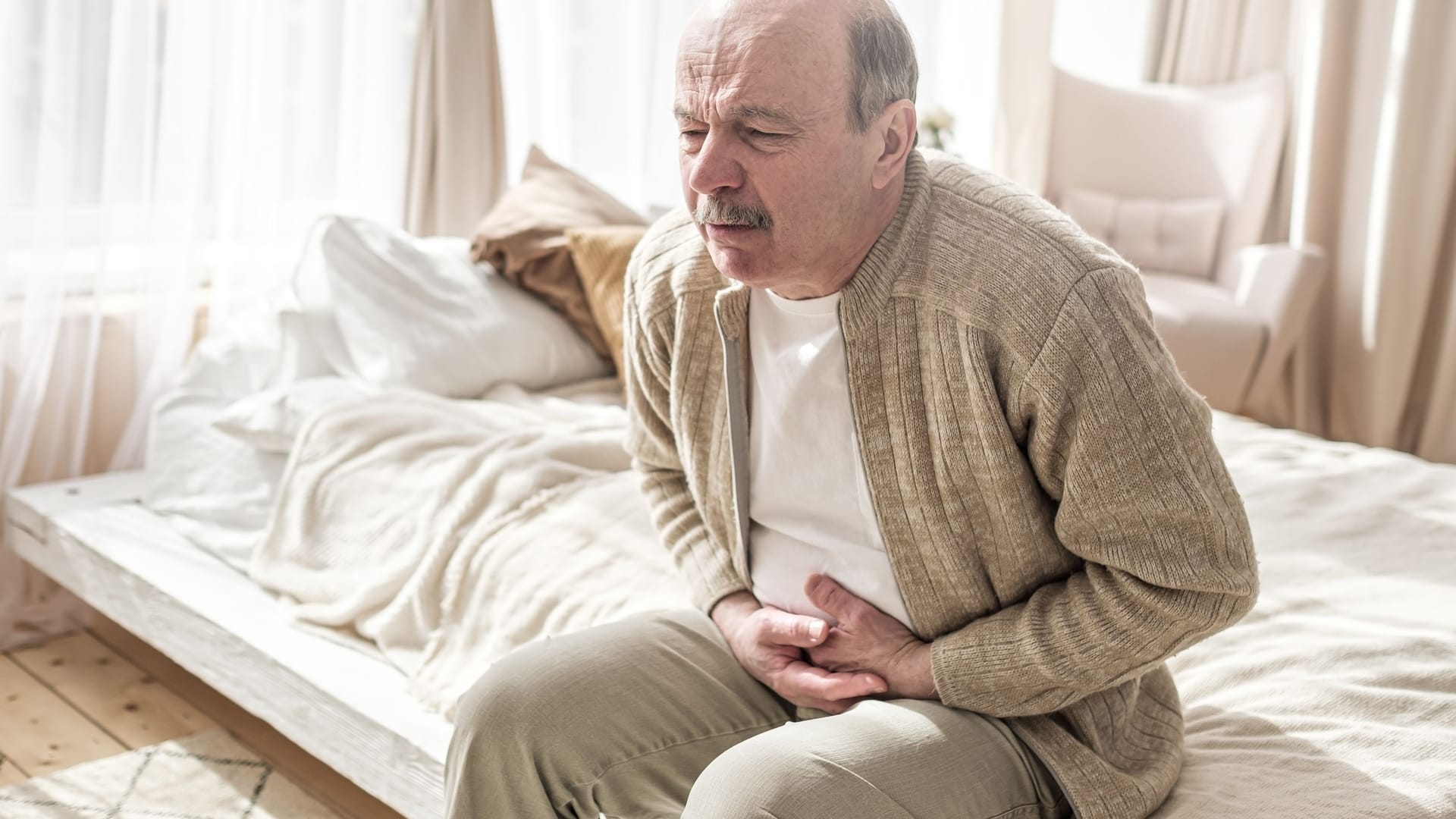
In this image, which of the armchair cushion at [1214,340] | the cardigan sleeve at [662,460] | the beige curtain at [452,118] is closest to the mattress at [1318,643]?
the cardigan sleeve at [662,460]

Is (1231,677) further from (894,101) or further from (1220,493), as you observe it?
(894,101)

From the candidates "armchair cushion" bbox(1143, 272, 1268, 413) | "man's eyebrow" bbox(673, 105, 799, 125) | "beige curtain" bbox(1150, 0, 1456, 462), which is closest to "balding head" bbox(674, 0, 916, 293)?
"man's eyebrow" bbox(673, 105, 799, 125)

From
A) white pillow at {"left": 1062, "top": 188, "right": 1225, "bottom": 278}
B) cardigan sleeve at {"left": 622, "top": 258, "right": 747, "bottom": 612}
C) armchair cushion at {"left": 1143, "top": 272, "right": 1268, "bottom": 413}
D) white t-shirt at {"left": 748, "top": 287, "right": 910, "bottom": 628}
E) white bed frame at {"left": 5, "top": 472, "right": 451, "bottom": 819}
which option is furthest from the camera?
white pillow at {"left": 1062, "top": 188, "right": 1225, "bottom": 278}

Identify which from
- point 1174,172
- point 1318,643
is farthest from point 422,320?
point 1174,172

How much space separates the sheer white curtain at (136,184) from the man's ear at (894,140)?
73.7 inches

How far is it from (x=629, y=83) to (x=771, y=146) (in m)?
2.58

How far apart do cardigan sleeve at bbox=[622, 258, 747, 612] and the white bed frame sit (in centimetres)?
38

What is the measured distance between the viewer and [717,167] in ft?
3.83

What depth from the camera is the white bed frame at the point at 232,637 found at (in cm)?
166

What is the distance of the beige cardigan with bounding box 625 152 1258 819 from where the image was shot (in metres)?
1.11

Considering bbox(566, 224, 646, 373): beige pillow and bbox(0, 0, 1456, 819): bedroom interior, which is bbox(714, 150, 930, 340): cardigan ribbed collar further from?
bbox(566, 224, 646, 373): beige pillow

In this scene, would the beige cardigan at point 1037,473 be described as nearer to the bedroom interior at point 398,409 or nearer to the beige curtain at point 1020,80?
the bedroom interior at point 398,409

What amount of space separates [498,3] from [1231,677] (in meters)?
2.46

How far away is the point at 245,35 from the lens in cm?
271
